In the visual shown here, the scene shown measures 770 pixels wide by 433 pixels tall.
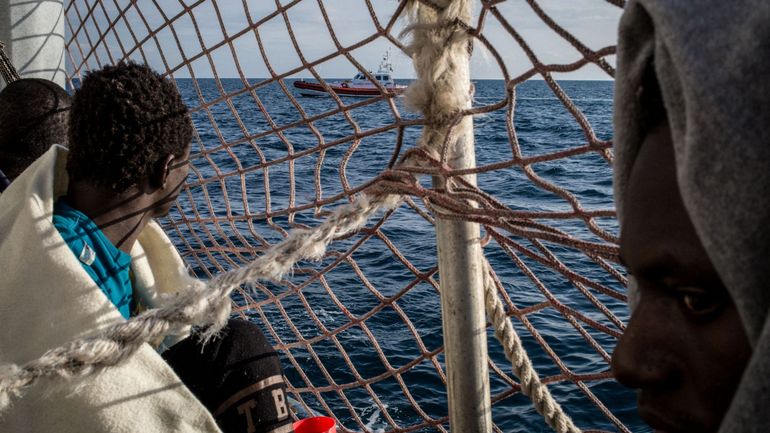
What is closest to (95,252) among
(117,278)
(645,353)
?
(117,278)

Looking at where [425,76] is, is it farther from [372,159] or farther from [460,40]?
[372,159]

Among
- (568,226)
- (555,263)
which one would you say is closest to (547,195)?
(568,226)

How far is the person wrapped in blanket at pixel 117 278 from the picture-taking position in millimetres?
1091

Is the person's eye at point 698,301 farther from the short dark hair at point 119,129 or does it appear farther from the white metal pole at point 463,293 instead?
the short dark hair at point 119,129

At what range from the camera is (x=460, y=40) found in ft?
4.07

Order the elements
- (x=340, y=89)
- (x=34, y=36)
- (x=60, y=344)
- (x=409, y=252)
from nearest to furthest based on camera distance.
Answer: (x=60, y=344)
(x=34, y=36)
(x=409, y=252)
(x=340, y=89)

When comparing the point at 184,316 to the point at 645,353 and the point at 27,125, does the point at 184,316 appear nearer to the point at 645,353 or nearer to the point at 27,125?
the point at 645,353

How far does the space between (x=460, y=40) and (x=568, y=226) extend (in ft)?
16.3

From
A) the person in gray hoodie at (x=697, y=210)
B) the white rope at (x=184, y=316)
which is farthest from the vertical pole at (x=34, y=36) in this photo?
the person in gray hoodie at (x=697, y=210)

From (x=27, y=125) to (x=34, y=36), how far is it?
0.80m

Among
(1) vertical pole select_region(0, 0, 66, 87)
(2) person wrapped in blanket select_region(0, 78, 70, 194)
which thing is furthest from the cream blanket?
(1) vertical pole select_region(0, 0, 66, 87)

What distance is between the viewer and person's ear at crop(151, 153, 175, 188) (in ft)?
4.65

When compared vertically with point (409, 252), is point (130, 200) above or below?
above

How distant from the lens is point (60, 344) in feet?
3.71
